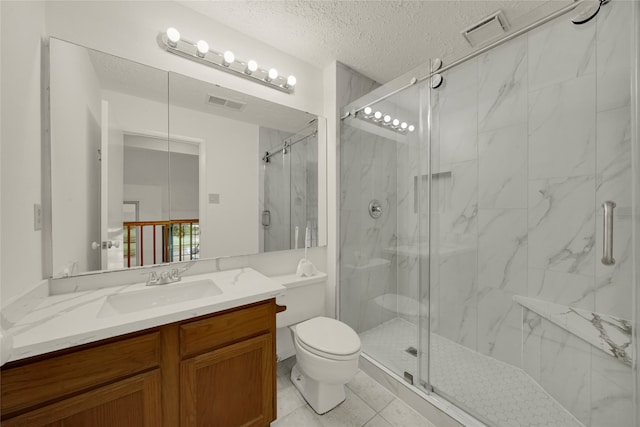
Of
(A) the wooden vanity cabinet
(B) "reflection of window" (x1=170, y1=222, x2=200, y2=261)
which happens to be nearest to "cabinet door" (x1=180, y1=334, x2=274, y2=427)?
(A) the wooden vanity cabinet

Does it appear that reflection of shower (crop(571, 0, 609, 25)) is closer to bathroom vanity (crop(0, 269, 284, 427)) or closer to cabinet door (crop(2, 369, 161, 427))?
bathroom vanity (crop(0, 269, 284, 427))

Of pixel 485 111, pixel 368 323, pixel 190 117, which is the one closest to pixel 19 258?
pixel 190 117

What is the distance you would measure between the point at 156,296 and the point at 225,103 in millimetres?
1238

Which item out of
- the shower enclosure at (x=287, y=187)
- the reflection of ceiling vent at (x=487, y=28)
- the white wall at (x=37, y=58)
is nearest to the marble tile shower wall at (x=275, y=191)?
the shower enclosure at (x=287, y=187)

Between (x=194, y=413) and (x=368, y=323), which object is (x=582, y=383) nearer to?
(x=368, y=323)

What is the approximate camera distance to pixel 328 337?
1.45 m

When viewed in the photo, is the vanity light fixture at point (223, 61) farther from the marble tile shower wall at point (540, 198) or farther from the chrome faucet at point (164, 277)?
the chrome faucet at point (164, 277)

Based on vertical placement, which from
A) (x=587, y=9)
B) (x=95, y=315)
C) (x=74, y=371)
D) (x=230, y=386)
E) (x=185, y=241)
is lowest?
(x=230, y=386)

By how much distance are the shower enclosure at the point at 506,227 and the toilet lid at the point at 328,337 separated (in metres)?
0.50

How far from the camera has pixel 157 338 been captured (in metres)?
0.94

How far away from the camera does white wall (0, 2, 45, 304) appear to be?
0.84 meters

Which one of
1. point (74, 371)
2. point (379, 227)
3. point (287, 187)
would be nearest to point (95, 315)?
point (74, 371)

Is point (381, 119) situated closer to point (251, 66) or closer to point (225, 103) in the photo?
point (251, 66)

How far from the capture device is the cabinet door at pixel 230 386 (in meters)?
1.01
